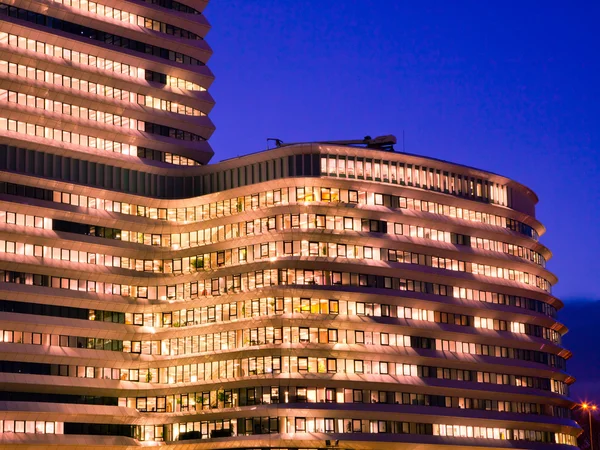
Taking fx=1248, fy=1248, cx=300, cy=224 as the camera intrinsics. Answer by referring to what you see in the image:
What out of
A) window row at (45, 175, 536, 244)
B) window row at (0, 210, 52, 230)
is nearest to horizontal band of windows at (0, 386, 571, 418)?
window row at (0, 210, 52, 230)

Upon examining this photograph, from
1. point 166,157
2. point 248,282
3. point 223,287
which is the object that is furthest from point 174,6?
point 248,282

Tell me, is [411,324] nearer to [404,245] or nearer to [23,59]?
[404,245]

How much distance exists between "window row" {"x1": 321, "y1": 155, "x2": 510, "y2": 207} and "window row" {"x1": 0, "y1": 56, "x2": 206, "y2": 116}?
29.4 metres

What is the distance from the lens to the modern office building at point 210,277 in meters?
160

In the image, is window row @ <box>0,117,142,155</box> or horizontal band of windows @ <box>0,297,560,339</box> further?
window row @ <box>0,117,142,155</box>

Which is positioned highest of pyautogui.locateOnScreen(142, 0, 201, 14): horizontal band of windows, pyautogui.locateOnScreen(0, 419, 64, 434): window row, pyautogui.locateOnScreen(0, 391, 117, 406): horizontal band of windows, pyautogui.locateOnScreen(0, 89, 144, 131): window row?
pyautogui.locateOnScreen(142, 0, 201, 14): horizontal band of windows

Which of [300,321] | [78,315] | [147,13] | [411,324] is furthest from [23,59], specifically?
[411,324]

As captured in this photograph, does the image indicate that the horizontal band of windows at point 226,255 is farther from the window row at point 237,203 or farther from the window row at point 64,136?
the window row at point 64,136

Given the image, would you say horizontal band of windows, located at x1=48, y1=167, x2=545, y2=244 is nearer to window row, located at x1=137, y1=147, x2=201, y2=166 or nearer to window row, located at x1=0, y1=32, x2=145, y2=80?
window row, located at x1=137, y1=147, x2=201, y2=166

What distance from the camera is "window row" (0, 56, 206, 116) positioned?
551 feet

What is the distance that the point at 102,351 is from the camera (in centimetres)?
16662

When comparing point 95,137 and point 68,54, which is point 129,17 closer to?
point 68,54

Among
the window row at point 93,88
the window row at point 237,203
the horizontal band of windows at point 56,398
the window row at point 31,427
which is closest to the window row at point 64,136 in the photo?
the window row at point 93,88

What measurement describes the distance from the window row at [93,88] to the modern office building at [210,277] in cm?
32
